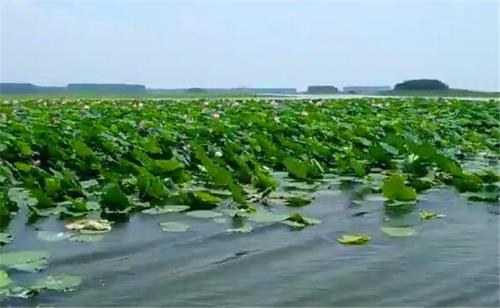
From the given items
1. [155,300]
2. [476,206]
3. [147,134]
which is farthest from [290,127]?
[155,300]

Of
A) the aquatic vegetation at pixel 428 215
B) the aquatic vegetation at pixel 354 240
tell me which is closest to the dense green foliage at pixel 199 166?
the aquatic vegetation at pixel 428 215

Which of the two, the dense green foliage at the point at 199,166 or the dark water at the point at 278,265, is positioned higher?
the dense green foliage at the point at 199,166

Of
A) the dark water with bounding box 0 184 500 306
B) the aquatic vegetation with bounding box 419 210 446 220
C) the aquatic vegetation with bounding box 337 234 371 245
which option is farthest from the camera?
the aquatic vegetation with bounding box 419 210 446 220

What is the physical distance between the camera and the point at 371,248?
2959 mm

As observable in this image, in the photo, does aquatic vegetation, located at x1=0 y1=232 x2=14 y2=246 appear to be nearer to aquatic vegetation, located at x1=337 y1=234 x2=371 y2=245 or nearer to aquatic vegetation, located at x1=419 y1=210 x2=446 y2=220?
aquatic vegetation, located at x1=337 y1=234 x2=371 y2=245

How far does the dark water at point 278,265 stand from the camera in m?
2.34

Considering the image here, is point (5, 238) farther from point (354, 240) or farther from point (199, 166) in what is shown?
point (199, 166)

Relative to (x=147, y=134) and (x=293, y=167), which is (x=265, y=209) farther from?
(x=147, y=134)

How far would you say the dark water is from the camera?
2.34m

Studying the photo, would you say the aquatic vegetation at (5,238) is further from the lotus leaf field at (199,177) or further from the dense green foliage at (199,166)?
the dense green foliage at (199,166)

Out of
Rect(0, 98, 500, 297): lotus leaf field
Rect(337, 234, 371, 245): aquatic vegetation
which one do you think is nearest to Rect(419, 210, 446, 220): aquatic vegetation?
Rect(0, 98, 500, 297): lotus leaf field

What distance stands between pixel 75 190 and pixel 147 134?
109 inches

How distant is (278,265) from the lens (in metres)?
2.73

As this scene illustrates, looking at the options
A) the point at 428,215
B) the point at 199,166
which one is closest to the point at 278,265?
the point at 428,215
